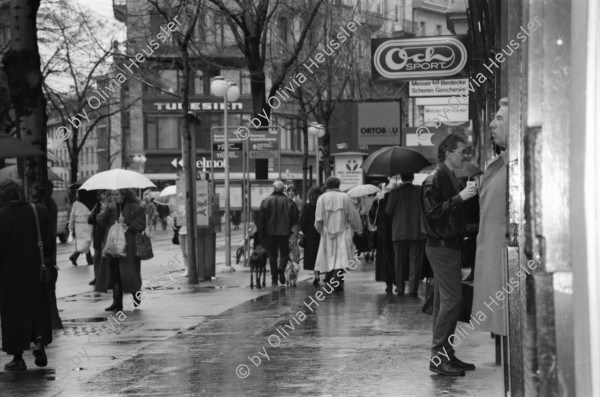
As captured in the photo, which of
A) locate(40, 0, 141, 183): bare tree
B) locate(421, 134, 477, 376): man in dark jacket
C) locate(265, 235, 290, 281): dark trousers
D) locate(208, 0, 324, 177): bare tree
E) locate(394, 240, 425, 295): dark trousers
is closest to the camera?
locate(421, 134, 477, 376): man in dark jacket

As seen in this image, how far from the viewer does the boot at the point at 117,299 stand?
15320 mm

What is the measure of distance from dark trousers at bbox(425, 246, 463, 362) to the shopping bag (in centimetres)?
731

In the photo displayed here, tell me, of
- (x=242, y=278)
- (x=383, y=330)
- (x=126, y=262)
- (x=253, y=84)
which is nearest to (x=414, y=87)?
(x=253, y=84)

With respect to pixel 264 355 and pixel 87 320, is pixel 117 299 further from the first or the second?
pixel 264 355

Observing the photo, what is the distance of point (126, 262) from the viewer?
1538 cm

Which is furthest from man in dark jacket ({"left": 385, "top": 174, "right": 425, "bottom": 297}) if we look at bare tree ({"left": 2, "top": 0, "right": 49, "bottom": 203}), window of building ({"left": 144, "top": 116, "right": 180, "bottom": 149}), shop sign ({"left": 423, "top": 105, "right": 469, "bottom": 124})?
window of building ({"left": 144, "top": 116, "right": 180, "bottom": 149})

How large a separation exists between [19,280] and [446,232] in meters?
3.93

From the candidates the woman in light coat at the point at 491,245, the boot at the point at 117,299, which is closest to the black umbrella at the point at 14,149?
the boot at the point at 117,299

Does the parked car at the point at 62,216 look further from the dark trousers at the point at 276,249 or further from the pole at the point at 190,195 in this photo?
the dark trousers at the point at 276,249

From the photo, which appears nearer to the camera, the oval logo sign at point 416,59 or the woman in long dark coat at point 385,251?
the woman in long dark coat at point 385,251

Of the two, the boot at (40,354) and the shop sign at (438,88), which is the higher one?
the shop sign at (438,88)

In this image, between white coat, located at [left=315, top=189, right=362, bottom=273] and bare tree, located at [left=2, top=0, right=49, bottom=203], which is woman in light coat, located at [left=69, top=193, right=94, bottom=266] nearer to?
white coat, located at [left=315, top=189, right=362, bottom=273]

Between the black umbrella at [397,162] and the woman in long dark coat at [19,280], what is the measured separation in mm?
8043

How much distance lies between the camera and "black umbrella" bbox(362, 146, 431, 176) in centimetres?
1722
